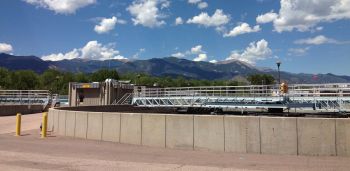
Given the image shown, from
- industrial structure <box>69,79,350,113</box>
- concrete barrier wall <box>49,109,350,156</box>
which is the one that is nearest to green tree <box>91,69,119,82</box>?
industrial structure <box>69,79,350,113</box>

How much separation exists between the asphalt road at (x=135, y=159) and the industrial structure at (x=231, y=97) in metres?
19.5

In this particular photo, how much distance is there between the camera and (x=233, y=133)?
15.6m

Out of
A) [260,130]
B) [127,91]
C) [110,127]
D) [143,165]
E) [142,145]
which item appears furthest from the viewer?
[127,91]

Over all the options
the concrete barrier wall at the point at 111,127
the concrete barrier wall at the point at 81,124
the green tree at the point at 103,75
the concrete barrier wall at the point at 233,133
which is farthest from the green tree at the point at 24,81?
the concrete barrier wall at the point at 233,133

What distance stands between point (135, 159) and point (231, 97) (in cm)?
2723

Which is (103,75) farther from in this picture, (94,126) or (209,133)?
(209,133)

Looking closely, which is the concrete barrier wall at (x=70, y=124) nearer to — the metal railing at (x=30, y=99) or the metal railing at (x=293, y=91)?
the metal railing at (x=293, y=91)

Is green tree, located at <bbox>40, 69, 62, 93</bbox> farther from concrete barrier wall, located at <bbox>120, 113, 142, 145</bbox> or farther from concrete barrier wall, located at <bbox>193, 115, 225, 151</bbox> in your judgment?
concrete barrier wall, located at <bbox>193, 115, 225, 151</bbox>

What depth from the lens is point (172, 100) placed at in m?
46.1

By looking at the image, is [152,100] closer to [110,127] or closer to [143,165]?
[110,127]

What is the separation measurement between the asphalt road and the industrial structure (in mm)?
19469

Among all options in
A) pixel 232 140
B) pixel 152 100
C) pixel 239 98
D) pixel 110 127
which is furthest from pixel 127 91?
pixel 232 140

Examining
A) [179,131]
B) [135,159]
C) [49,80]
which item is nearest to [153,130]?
[179,131]

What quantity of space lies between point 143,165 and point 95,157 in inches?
97.8
